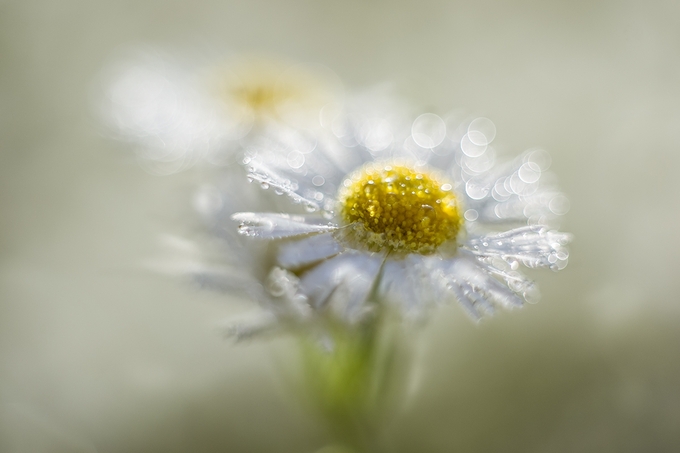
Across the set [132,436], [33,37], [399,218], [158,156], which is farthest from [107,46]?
[399,218]

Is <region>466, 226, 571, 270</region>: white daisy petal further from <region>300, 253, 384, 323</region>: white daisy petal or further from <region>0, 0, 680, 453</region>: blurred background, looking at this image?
<region>0, 0, 680, 453</region>: blurred background

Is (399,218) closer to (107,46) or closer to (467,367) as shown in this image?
(467,367)

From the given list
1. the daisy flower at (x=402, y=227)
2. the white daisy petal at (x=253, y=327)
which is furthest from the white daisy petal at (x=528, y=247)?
the white daisy petal at (x=253, y=327)

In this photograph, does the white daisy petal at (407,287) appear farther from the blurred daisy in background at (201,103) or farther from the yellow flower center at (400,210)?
the blurred daisy in background at (201,103)

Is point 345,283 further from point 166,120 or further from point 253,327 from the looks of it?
point 166,120

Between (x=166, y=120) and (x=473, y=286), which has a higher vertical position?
(x=166, y=120)

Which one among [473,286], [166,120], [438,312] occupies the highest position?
[166,120]

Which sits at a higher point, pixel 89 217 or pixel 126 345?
pixel 89 217

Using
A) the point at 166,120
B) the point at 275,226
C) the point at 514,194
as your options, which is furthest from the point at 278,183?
the point at 166,120
